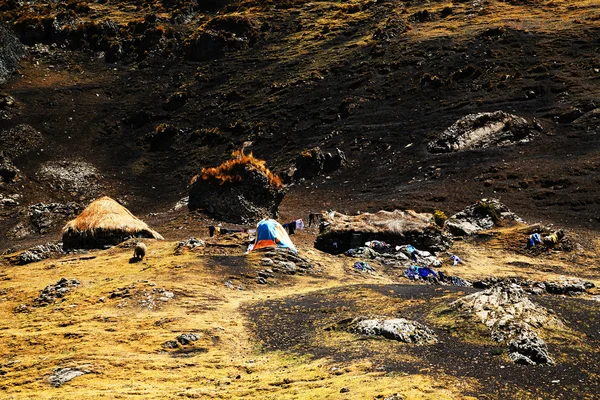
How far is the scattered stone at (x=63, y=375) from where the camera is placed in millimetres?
10642

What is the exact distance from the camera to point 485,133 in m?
42.4

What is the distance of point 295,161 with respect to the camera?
45312mm

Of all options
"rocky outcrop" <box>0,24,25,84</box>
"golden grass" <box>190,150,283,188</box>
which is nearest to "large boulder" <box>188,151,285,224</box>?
"golden grass" <box>190,150,283,188</box>

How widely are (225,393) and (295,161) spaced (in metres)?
36.4

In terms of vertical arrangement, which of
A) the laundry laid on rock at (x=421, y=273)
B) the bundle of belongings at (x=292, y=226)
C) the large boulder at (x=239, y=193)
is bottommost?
the bundle of belongings at (x=292, y=226)

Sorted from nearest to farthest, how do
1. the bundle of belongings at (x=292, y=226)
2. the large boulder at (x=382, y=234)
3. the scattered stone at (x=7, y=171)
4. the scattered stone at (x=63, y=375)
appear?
the scattered stone at (x=63, y=375) → the large boulder at (x=382, y=234) → the bundle of belongings at (x=292, y=226) → the scattered stone at (x=7, y=171)

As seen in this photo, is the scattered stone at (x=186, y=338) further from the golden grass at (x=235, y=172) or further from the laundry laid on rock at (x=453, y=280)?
the golden grass at (x=235, y=172)

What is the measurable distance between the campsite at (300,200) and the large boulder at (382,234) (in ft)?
0.42

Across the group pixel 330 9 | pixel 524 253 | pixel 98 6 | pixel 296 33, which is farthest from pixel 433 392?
pixel 98 6

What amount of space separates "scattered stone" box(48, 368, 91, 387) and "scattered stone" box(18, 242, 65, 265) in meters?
16.2

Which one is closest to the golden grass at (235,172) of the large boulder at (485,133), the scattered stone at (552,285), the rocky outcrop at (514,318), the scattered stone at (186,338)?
the scattered stone at (552,285)

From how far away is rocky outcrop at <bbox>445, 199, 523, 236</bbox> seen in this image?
30000 mm

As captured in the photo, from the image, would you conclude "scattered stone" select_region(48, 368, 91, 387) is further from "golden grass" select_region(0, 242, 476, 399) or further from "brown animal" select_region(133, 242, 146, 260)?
"brown animal" select_region(133, 242, 146, 260)

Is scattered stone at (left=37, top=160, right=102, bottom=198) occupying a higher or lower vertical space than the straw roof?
lower
